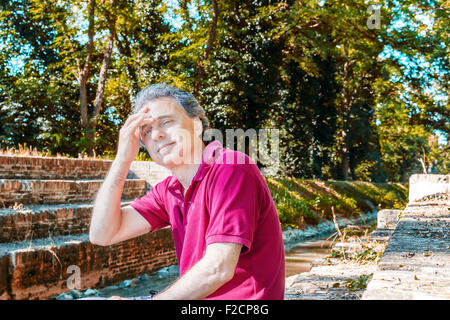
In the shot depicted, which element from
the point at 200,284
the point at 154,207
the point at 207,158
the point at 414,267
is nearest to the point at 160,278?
the point at 414,267

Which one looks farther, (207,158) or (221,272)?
(207,158)

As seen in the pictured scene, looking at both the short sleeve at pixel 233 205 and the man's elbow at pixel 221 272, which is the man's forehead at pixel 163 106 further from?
the man's elbow at pixel 221 272

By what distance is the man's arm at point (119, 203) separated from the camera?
1.88 metres

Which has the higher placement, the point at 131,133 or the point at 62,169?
the point at 131,133

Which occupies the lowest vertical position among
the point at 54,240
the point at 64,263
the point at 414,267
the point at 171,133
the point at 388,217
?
the point at 64,263

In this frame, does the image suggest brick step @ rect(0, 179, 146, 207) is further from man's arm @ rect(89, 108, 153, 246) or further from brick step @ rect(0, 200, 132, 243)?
man's arm @ rect(89, 108, 153, 246)

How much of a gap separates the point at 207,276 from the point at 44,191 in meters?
7.51

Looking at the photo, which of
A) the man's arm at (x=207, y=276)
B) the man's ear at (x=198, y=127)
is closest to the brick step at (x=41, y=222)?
the man's ear at (x=198, y=127)

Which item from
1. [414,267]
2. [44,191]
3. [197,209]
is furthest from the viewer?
[44,191]

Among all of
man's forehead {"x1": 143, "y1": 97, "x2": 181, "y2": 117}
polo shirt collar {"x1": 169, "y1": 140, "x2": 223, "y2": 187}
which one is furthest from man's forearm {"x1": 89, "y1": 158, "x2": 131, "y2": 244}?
polo shirt collar {"x1": 169, "y1": 140, "x2": 223, "y2": 187}

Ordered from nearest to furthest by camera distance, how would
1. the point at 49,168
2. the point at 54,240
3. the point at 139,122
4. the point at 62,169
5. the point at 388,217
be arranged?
the point at 139,122
the point at 54,240
the point at 388,217
the point at 49,168
the point at 62,169

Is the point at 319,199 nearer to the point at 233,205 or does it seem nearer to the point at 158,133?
the point at 158,133

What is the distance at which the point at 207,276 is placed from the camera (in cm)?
144

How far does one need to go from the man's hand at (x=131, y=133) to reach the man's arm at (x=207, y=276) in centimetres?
63
